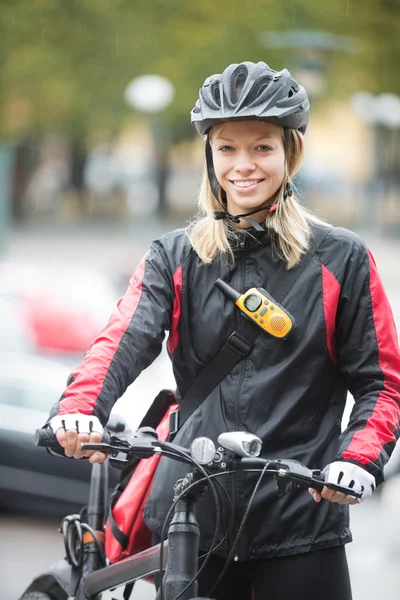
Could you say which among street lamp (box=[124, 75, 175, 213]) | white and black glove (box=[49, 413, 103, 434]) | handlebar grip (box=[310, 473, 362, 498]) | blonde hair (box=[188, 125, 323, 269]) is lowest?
handlebar grip (box=[310, 473, 362, 498])

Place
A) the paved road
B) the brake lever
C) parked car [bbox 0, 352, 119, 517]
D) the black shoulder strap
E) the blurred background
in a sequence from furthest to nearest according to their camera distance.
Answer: the blurred background, parked car [bbox 0, 352, 119, 517], the paved road, the black shoulder strap, the brake lever

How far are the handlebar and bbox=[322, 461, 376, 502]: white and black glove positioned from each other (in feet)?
0.06

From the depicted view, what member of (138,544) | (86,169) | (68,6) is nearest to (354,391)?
(138,544)

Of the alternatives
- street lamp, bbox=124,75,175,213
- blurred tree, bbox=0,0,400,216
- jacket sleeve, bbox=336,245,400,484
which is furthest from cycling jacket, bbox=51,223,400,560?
blurred tree, bbox=0,0,400,216

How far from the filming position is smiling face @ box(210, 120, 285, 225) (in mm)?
2902

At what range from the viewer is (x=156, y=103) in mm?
24094

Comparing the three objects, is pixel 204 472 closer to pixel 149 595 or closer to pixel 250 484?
pixel 250 484

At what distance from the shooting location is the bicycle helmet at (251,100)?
9.39ft

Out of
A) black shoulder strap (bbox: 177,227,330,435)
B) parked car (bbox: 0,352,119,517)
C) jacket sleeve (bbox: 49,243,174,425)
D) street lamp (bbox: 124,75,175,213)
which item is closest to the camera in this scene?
jacket sleeve (bbox: 49,243,174,425)

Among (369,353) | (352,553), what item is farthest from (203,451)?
(352,553)

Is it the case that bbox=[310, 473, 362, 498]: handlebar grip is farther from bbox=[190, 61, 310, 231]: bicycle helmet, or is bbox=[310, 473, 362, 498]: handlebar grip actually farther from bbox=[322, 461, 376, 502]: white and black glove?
bbox=[190, 61, 310, 231]: bicycle helmet

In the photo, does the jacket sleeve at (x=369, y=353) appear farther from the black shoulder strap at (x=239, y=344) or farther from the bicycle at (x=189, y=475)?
the bicycle at (x=189, y=475)

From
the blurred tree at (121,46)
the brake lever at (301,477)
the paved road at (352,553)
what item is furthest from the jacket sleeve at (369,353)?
the blurred tree at (121,46)

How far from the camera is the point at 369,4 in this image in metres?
26.5
